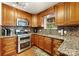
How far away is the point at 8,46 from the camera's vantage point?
1.55m

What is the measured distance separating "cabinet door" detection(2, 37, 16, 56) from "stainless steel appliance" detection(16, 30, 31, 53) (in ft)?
0.30

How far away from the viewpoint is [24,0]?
147 centimetres

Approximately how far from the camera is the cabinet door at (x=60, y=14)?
1.50 metres

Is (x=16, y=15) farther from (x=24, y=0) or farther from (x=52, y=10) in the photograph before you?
(x=52, y=10)

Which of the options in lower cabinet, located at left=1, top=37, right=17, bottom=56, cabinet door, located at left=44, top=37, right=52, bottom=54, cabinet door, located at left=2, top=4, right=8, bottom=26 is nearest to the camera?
cabinet door, located at left=2, top=4, right=8, bottom=26

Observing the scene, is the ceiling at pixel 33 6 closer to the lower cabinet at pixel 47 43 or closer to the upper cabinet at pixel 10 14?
the upper cabinet at pixel 10 14

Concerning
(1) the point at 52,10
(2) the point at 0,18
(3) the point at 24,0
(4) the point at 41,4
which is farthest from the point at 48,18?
(2) the point at 0,18

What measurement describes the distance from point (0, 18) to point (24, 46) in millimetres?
559

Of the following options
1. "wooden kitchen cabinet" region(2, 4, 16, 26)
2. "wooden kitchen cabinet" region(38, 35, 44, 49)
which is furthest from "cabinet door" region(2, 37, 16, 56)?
"wooden kitchen cabinet" region(38, 35, 44, 49)

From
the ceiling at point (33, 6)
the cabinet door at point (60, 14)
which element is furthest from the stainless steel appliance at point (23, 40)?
the cabinet door at point (60, 14)

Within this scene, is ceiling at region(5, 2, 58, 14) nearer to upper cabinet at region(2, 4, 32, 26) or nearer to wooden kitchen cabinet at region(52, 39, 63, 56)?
upper cabinet at region(2, 4, 32, 26)

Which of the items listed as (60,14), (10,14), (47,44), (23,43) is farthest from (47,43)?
(10,14)

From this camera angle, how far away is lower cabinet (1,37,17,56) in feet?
4.88

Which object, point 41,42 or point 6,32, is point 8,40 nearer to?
point 6,32
